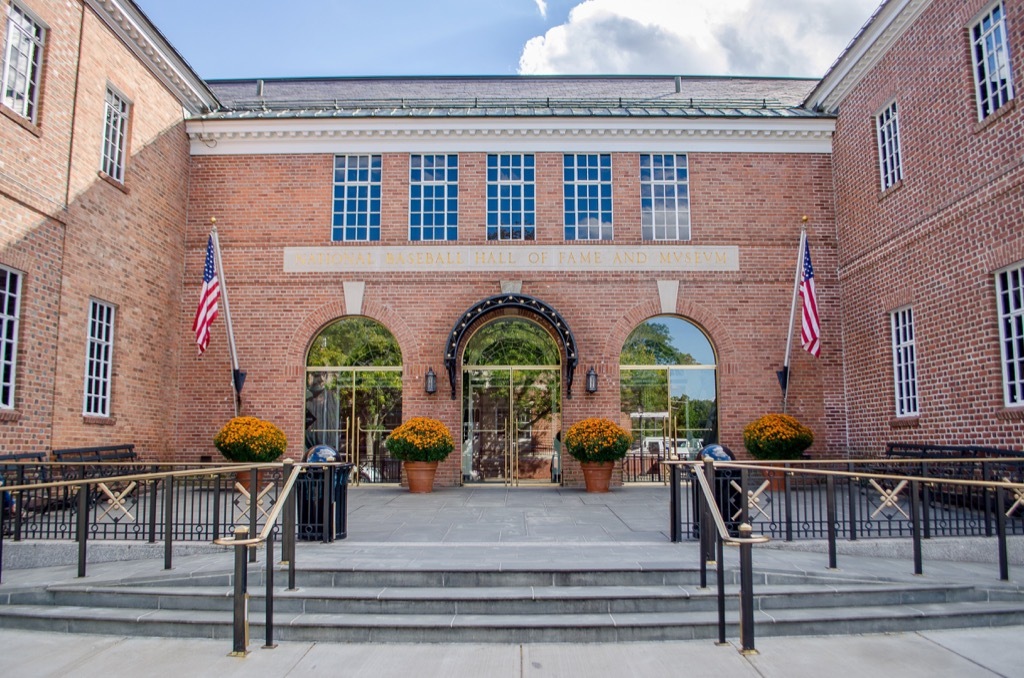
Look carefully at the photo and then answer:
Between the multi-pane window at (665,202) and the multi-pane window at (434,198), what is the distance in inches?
151

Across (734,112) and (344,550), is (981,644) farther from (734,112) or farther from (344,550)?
(734,112)

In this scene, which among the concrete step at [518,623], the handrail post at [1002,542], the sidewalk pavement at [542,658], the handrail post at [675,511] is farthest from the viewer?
the handrail post at [675,511]

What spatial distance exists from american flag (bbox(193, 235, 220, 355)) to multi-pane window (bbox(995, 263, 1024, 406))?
12645 mm

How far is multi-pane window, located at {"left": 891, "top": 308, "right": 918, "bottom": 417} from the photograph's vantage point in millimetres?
13484

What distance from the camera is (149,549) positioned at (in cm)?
887

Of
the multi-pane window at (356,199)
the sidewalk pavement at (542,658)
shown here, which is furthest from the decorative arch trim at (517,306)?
the sidewalk pavement at (542,658)

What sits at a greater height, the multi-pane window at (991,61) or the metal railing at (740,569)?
the multi-pane window at (991,61)

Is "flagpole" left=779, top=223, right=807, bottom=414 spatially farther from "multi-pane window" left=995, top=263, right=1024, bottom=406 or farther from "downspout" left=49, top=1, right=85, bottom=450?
"downspout" left=49, top=1, right=85, bottom=450

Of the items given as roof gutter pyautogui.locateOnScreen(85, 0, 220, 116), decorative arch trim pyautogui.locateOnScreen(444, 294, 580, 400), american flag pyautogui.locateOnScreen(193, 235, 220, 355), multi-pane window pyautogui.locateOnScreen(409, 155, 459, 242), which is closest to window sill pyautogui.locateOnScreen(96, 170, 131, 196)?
american flag pyautogui.locateOnScreen(193, 235, 220, 355)

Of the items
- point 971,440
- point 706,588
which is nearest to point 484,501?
point 706,588

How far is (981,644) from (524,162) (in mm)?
12396

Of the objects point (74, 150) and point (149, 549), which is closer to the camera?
point (149, 549)

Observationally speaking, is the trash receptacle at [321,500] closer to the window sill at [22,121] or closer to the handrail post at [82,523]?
the handrail post at [82,523]

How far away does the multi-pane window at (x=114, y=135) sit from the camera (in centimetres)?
1361
